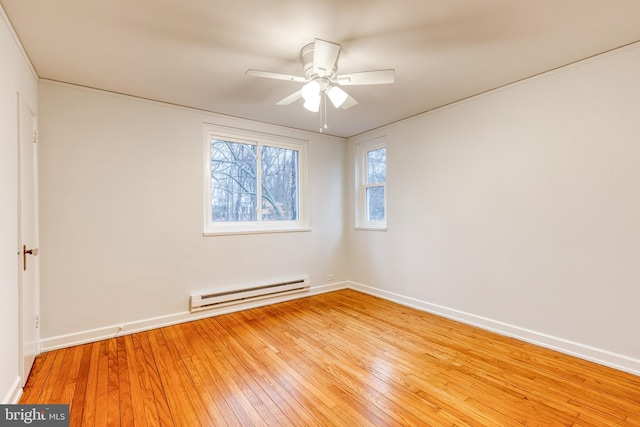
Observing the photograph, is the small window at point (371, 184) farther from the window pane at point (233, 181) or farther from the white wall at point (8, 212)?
the white wall at point (8, 212)

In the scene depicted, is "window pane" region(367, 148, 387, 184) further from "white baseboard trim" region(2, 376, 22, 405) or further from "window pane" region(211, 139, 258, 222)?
"white baseboard trim" region(2, 376, 22, 405)

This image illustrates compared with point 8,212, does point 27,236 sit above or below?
below

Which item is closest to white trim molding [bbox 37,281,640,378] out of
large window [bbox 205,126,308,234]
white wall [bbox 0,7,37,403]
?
white wall [bbox 0,7,37,403]

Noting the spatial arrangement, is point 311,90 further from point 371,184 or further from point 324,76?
point 371,184

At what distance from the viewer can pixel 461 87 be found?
291 cm

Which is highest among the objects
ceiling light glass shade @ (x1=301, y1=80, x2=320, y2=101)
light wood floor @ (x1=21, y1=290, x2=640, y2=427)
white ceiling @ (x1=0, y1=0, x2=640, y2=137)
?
white ceiling @ (x1=0, y1=0, x2=640, y2=137)

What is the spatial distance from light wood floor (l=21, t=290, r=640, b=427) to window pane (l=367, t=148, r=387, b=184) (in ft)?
7.04

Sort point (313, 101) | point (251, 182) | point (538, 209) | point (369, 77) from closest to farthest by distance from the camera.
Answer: point (369, 77) < point (313, 101) < point (538, 209) < point (251, 182)

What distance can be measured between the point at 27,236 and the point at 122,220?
82 centimetres

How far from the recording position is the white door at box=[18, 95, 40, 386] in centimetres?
203

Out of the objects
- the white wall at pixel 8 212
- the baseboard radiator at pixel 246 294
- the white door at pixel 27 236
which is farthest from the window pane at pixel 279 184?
the white wall at pixel 8 212

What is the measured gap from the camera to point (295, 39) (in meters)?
2.09

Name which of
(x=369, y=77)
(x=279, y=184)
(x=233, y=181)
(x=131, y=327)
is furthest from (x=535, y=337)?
(x=131, y=327)

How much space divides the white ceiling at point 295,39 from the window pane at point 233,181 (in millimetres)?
913
